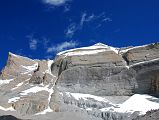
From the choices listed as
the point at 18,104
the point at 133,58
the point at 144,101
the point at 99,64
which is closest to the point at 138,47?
the point at 133,58

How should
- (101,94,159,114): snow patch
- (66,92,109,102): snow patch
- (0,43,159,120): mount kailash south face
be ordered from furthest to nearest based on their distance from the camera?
1. (66,92,109,102): snow patch
2. (0,43,159,120): mount kailash south face
3. (101,94,159,114): snow patch

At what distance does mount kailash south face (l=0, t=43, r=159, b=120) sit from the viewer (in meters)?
84.3

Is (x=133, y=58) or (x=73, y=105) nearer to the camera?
(x=73, y=105)

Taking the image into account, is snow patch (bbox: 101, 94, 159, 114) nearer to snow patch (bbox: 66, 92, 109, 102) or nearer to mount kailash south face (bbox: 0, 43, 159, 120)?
mount kailash south face (bbox: 0, 43, 159, 120)

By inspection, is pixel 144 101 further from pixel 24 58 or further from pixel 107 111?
pixel 24 58

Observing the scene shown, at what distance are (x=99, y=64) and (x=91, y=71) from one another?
97.0 inches

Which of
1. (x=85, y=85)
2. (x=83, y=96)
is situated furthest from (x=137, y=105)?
(x=85, y=85)

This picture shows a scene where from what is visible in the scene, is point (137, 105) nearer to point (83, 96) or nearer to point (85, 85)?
point (83, 96)

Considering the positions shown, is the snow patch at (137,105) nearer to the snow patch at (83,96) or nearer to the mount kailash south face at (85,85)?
the mount kailash south face at (85,85)

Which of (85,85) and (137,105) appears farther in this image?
(85,85)

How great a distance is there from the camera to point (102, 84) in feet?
328

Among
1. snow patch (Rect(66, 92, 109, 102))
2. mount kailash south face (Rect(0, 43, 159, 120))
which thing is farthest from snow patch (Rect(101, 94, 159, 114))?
snow patch (Rect(66, 92, 109, 102))

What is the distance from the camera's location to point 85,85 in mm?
100625

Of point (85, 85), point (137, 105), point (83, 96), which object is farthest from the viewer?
point (85, 85)
